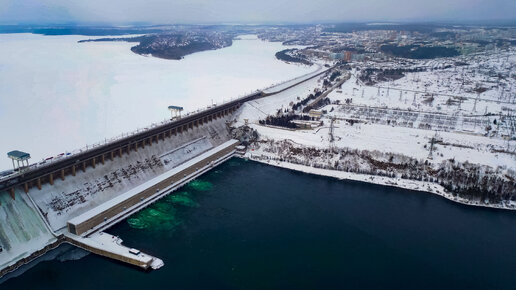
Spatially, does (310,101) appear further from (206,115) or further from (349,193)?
(349,193)

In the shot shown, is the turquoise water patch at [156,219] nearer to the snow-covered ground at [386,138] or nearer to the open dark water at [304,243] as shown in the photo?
the open dark water at [304,243]

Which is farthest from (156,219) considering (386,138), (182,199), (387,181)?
(386,138)

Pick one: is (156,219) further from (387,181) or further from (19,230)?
(387,181)

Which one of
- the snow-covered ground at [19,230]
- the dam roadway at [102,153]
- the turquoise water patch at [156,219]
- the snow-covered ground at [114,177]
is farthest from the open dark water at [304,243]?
the dam roadway at [102,153]

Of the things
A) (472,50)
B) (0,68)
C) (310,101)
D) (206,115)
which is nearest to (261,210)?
(206,115)

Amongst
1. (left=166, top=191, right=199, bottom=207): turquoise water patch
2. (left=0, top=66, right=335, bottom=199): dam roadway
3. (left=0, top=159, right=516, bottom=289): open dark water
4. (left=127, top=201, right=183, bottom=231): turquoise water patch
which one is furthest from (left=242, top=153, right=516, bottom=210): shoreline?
(left=127, top=201, right=183, bottom=231): turquoise water patch

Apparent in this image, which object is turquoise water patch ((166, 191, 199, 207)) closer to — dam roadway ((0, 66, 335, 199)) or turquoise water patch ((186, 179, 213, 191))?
turquoise water patch ((186, 179, 213, 191))
